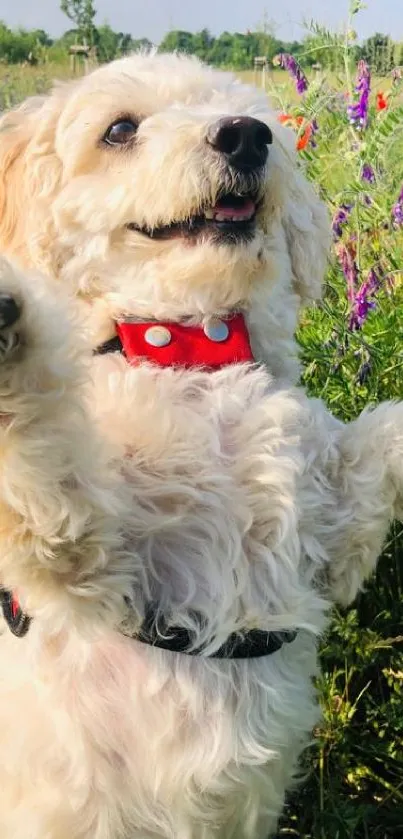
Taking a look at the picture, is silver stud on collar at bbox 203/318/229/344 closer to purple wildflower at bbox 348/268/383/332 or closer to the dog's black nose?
the dog's black nose

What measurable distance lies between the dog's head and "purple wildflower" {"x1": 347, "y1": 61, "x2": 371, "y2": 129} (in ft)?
2.78

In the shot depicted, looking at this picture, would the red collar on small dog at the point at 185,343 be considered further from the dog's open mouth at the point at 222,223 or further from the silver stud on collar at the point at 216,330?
the dog's open mouth at the point at 222,223

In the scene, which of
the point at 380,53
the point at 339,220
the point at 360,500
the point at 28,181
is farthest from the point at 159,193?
the point at 380,53

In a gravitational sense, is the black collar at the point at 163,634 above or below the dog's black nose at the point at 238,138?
below

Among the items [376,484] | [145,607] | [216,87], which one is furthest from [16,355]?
[216,87]

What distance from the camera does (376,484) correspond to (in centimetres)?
191

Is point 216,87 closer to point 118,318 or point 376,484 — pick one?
point 118,318

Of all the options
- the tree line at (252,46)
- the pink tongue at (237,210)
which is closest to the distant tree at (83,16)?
the tree line at (252,46)

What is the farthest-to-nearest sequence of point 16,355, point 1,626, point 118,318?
point 118,318 < point 1,626 < point 16,355

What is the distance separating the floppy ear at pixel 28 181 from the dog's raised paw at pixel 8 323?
95 centimetres

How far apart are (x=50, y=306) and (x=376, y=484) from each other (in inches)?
34.7

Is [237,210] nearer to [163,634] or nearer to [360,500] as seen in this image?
[360,500]

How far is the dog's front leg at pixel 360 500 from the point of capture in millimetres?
1903

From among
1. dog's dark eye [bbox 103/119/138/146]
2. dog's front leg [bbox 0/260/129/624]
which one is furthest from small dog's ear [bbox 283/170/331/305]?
dog's front leg [bbox 0/260/129/624]
